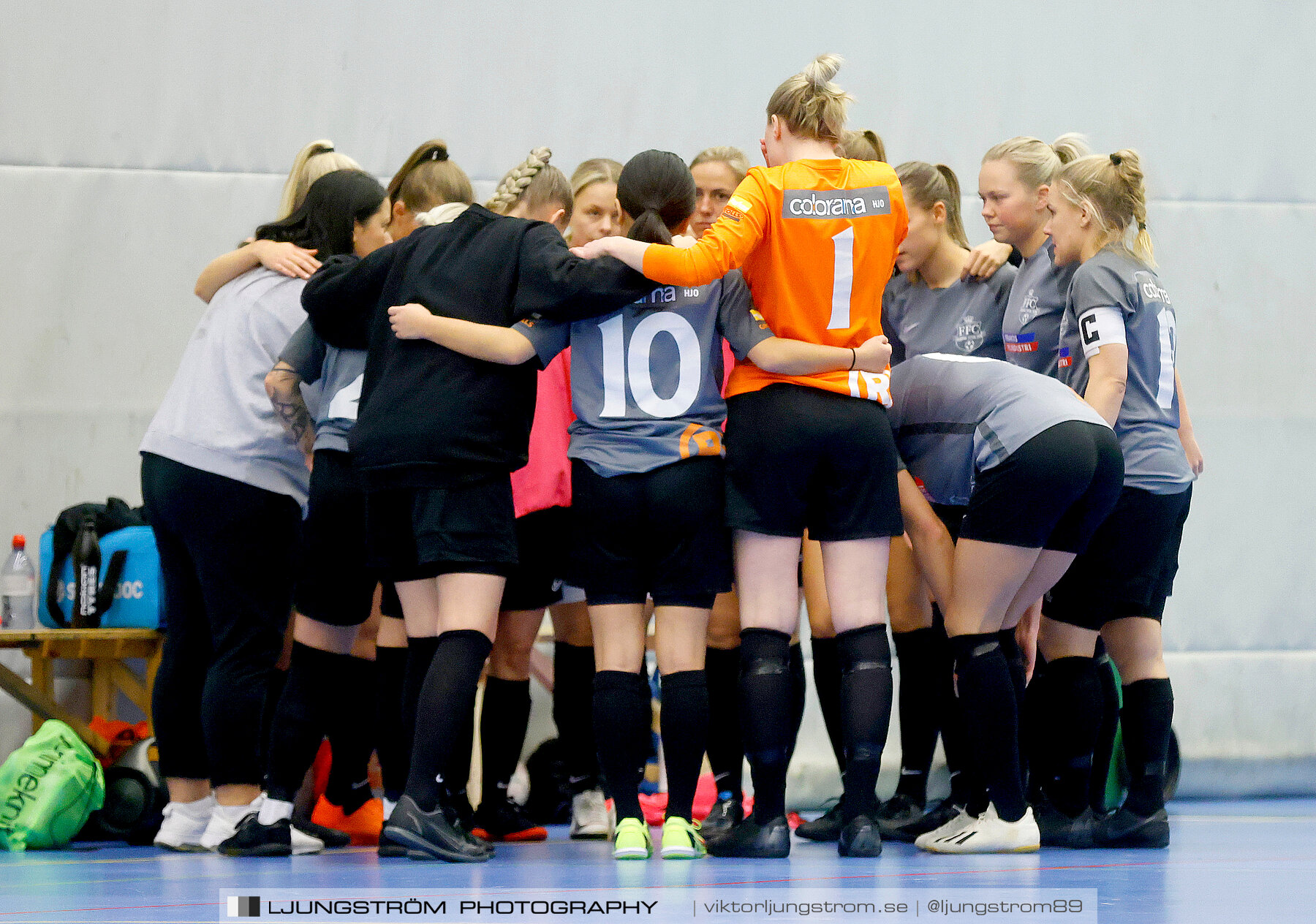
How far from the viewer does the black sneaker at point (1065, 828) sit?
3146mm

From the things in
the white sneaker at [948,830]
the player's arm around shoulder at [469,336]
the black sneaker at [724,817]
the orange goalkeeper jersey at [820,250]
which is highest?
the orange goalkeeper jersey at [820,250]

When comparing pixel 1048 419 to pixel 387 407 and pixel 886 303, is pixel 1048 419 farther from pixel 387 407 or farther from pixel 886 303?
pixel 387 407

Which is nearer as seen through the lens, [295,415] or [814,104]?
[814,104]

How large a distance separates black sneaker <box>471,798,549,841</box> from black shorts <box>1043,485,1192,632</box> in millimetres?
1416

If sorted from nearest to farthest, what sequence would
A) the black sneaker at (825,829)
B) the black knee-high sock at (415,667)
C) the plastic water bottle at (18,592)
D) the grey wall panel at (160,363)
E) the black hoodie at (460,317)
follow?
the black hoodie at (460,317), the black knee-high sock at (415,667), the black sneaker at (825,829), the plastic water bottle at (18,592), the grey wall panel at (160,363)

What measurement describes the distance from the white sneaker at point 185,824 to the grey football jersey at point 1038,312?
2242mm

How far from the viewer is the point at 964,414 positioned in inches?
123

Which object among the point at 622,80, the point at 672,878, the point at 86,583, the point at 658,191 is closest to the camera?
the point at 672,878

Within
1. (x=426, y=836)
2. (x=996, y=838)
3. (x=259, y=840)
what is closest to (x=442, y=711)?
(x=426, y=836)

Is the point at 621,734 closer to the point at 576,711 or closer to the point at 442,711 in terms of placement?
the point at 442,711

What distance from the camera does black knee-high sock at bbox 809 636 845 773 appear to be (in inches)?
137

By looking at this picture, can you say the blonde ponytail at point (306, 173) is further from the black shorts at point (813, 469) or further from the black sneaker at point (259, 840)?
the black sneaker at point (259, 840)

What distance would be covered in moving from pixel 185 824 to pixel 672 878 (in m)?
1.42

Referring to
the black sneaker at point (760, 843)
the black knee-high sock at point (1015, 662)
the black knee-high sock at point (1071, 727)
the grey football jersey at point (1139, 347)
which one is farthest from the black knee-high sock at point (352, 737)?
the grey football jersey at point (1139, 347)
